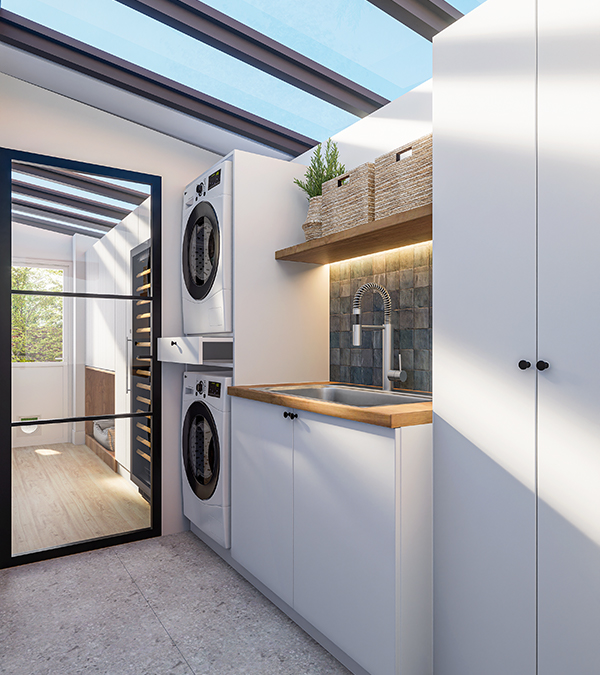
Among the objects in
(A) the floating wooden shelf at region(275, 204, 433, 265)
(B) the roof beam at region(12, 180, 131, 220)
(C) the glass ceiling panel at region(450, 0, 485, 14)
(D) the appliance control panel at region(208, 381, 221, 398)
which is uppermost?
(C) the glass ceiling panel at region(450, 0, 485, 14)

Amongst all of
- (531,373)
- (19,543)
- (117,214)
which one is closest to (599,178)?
(531,373)

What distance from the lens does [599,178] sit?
111 centimetres

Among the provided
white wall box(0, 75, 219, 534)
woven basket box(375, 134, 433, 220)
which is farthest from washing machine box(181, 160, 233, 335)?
woven basket box(375, 134, 433, 220)

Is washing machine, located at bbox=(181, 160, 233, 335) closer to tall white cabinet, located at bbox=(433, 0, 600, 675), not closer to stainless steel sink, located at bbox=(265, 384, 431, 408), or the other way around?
stainless steel sink, located at bbox=(265, 384, 431, 408)

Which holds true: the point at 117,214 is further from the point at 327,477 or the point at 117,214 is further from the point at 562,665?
the point at 562,665

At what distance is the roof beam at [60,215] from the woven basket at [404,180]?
5.42 ft

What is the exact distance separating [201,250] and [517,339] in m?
1.85

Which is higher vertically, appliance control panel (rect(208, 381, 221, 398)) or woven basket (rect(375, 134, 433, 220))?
woven basket (rect(375, 134, 433, 220))

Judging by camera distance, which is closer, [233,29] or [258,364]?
[233,29]

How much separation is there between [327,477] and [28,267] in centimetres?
199

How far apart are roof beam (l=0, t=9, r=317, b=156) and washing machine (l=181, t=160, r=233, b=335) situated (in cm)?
38

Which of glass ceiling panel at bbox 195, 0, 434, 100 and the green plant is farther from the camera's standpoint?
the green plant

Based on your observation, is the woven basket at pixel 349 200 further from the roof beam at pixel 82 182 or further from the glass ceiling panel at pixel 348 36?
the roof beam at pixel 82 182

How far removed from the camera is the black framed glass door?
2.48 metres
